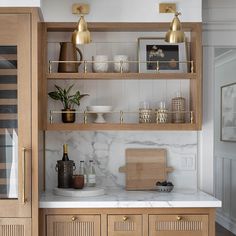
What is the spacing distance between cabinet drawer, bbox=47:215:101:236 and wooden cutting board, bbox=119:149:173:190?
1.96 feet

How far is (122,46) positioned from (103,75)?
0.40m

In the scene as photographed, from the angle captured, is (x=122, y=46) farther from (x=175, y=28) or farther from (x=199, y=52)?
(x=175, y=28)

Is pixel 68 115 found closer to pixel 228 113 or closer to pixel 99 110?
pixel 99 110

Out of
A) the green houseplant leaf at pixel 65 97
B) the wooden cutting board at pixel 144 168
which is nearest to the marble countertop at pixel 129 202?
the wooden cutting board at pixel 144 168

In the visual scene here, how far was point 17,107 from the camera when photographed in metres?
3.15

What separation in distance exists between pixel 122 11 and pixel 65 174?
4.31 feet

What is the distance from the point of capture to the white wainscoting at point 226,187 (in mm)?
6277

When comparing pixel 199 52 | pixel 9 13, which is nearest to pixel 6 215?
pixel 9 13

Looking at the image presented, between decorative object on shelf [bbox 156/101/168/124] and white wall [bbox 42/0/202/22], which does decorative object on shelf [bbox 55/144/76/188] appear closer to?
decorative object on shelf [bbox 156/101/168/124]

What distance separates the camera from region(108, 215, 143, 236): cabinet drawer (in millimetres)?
3227

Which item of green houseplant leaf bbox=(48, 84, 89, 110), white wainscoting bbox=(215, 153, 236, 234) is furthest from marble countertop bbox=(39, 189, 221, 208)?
white wainscoting bbox=(215, 153, 236, 234)

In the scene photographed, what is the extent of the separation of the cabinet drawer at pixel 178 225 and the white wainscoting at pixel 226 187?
3060mm

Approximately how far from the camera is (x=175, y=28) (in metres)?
2.92

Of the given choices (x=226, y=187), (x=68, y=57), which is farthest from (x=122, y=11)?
(x=226, y=187)
